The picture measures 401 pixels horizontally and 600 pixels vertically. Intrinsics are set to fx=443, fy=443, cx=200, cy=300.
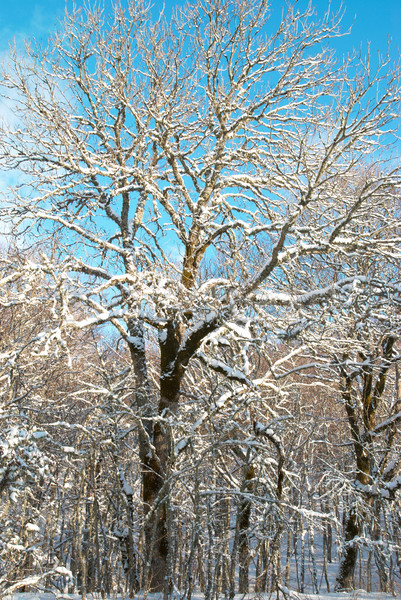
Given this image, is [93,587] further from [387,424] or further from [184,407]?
[387,424]

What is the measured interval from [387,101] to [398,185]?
1.22m

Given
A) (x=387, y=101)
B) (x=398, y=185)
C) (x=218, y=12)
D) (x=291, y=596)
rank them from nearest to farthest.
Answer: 1. (x=291, y=596)
2. (x=387, y=101)
3. (x=398, y=185)
4. (x=218, y=12)

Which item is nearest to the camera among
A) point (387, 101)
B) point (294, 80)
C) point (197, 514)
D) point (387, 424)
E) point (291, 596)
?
point (197, 514)

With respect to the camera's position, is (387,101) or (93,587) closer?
(387,101)

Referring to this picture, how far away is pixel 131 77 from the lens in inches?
319

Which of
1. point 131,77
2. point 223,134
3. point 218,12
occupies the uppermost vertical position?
point 218,12

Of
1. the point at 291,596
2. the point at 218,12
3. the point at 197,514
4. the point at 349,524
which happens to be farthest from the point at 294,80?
the point at 349,524

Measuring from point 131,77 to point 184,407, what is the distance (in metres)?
6.27

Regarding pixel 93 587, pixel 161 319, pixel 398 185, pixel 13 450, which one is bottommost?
pixel 93 587

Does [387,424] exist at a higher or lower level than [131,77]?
lower

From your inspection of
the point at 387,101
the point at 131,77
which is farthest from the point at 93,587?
the point at 131,77

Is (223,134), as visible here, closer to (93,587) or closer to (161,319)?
(161,319)

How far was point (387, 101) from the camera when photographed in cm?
562

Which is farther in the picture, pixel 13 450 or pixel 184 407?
pixel 184 407
